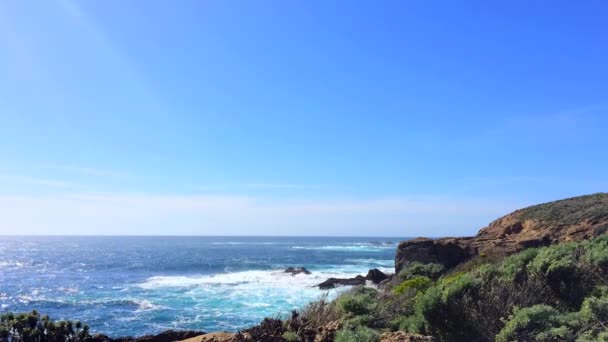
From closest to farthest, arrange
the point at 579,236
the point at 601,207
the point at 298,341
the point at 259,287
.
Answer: the point at 298,341 → the point at 579,236 → the point at 601,207 → the point at 259,287

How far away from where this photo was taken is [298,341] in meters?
9.90

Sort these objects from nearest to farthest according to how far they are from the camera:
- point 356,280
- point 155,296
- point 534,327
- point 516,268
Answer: point 534,327
point 516,268
point 155,296
point 356,280

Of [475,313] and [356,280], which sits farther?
[356,280]

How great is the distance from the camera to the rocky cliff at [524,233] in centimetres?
3128

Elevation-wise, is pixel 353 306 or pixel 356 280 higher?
pixel 353 306

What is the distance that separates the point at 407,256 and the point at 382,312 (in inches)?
979

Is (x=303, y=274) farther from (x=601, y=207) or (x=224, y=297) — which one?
(x=601, y=207)

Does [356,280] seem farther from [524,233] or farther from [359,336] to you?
[359,336]

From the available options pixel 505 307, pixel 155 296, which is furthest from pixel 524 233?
pixel 505 307

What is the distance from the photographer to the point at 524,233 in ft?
117

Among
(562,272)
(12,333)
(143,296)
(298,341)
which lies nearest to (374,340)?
(298,341)

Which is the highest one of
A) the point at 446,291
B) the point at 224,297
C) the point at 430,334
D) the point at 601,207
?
the point at 601,207

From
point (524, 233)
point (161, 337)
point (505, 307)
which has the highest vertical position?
point (524, 233)

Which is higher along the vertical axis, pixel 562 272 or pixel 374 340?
pixel 562 272
